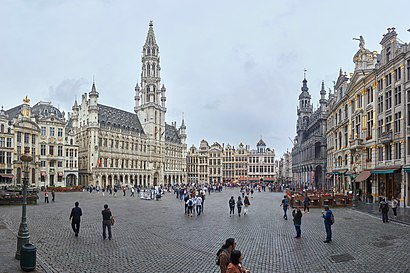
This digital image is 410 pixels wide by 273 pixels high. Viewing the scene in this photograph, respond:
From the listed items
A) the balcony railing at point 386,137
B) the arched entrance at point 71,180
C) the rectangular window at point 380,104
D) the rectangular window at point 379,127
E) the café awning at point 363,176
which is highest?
the rectangular window at point 380,104

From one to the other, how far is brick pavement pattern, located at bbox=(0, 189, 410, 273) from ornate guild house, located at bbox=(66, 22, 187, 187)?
220 feet

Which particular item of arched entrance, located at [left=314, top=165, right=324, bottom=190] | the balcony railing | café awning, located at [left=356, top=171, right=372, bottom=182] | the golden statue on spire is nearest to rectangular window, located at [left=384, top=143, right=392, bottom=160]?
the balcony railing

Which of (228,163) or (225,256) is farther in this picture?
(228,163)

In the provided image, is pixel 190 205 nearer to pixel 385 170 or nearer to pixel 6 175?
pixel 385 170

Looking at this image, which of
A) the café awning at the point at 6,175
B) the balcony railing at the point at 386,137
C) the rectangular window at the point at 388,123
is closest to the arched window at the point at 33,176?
the café awning at the point at 6,175

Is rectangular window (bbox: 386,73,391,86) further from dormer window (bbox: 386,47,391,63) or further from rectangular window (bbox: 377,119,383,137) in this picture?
rectangular window (bbox: 377,119,383,137)

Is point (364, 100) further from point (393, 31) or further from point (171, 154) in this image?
point (171, 154)

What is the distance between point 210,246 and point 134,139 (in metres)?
92.6

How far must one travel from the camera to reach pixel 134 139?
106m

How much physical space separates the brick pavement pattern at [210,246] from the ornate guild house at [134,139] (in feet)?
220

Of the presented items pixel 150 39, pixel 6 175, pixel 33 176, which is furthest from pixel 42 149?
pixel 150 39

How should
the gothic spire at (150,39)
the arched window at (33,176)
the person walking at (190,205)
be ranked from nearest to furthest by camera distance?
the person walking at (190,205), the arched window at (33,176), the gothic spire at (150,39)

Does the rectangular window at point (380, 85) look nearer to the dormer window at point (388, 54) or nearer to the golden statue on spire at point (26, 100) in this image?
the dormer window at point (388, 54)

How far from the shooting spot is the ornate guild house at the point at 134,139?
302 feet
